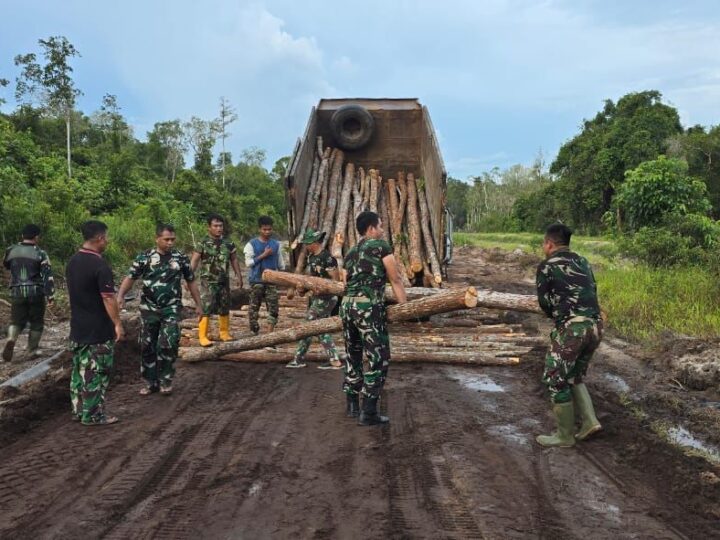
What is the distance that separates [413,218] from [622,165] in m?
20.3

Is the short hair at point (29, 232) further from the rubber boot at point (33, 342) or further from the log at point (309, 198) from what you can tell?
the log at point (309, 198)

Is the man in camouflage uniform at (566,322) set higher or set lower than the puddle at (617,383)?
higher

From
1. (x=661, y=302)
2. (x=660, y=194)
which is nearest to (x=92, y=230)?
(x=661, y=302)

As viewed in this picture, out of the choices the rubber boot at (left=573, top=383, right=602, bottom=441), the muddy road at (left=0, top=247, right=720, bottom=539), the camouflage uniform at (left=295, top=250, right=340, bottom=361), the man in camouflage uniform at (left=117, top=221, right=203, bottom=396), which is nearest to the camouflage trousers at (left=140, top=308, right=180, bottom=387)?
the man in camouflage uniform at (left=117, top=221, right=203, bottom=396)

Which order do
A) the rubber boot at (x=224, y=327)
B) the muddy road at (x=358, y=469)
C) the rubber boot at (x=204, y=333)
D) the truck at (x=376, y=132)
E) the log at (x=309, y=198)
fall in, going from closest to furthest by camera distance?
the muddy road at (x=358, y=469) → the rubber boot at (x=204, y=333) → the rubber boot at (x=224, y=327) → the log at (x=309, y=198) → the truck at (x=376, y=132)

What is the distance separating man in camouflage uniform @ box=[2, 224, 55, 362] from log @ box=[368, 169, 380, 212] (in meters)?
5.11

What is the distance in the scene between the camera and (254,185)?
4303 centimetres

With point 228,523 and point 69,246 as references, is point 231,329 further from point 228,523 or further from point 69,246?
point 69,246

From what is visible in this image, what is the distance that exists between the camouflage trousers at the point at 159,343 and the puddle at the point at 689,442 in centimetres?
456

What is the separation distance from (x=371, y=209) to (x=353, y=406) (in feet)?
17.7

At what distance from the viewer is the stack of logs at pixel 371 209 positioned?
9078 mm

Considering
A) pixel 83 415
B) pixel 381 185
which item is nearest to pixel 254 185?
pixel 381 185

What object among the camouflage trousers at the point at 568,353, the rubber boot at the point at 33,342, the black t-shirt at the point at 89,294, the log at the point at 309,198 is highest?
the log at the point at 309,198

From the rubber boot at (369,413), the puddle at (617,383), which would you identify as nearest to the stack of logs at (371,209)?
the puddle at (617,383)
